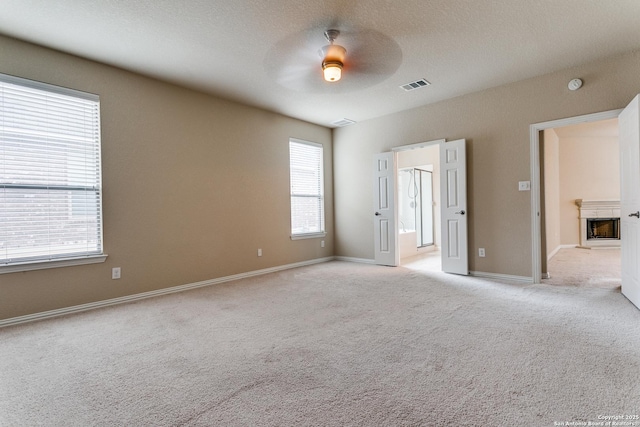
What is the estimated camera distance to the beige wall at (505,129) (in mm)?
3666

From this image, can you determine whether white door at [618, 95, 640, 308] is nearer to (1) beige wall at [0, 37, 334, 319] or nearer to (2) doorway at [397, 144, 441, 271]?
(2) doorway at [397, 144, 441, 271]

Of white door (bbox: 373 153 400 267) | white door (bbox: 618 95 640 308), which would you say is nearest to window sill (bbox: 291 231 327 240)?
white door (bbox: 373 153 400 267)

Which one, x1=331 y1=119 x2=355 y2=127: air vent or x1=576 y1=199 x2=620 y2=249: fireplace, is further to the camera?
→ x1=576 y1=199 x2=620 y2=249: fireplace

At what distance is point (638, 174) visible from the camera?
297cm

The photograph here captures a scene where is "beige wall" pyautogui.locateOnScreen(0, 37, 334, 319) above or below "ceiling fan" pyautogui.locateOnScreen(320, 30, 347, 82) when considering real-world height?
below

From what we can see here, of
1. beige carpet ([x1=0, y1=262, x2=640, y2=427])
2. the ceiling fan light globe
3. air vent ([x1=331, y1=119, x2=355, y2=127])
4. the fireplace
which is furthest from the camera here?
the fireplace

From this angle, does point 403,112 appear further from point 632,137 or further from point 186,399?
point 186,399

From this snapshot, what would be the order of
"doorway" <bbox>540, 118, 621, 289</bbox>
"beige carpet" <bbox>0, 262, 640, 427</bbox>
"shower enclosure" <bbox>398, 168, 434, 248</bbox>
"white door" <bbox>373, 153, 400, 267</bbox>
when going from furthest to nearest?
"shower enclosure" <bbox>398, 168, 434, 248</bbox> < "doorway" <bbox>540, 118, 621, 289</bbox> < "white door" <bbox>373, 153, 400, 267</bbox> < "beige carpet" <bbox>0, 262, 640, 427</bbox>

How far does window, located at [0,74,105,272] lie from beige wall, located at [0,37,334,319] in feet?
0.36

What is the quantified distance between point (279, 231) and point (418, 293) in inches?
100

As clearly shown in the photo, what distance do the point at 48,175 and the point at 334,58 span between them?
3.02m

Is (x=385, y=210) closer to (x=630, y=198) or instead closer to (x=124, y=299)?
(x=630, y=198)

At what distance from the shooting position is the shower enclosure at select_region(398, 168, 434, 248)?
7879 mm

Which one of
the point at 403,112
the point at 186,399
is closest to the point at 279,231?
the point at 403,112
